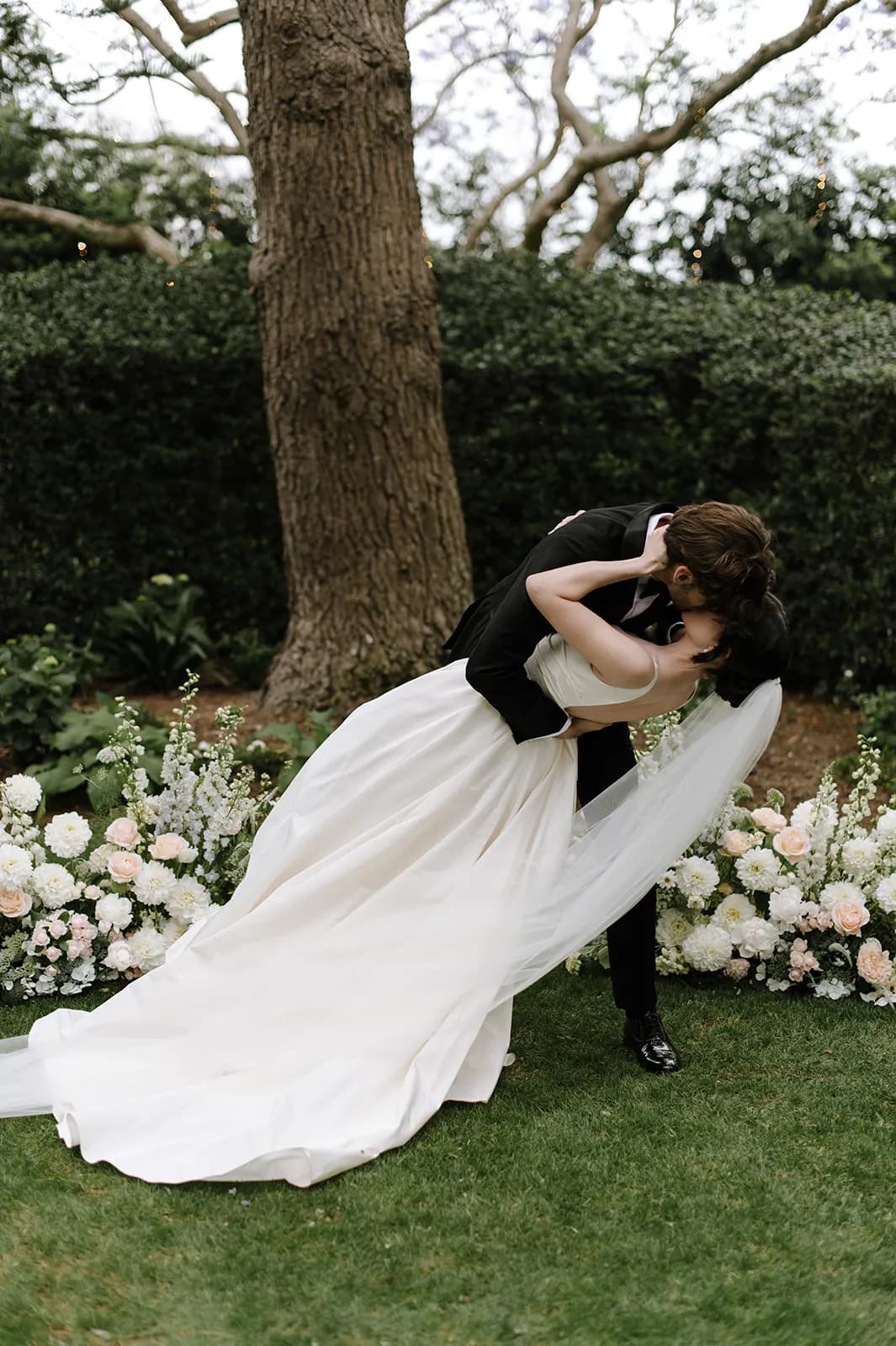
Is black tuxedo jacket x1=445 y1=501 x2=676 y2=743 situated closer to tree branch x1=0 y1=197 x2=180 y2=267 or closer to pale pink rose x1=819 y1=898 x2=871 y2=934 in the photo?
pale pink rose x1=819 y1=898 x2=871 y2=934

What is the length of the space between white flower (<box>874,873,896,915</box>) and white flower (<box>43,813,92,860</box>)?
2.68 m

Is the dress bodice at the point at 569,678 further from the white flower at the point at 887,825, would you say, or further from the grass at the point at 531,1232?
the white flower at the point at 887,825

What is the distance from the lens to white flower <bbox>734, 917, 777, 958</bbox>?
4094 millimetres

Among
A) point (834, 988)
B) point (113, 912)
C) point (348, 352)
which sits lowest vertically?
point (834, 988)

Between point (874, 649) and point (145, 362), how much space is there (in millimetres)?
4538

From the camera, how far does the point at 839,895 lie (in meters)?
4.07

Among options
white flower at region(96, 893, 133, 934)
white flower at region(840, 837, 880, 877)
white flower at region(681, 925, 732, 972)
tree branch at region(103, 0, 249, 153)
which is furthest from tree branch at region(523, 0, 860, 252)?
white flower at region(96, 893, 133, 934)

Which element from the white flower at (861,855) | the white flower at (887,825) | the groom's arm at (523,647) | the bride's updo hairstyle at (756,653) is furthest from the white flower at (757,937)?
the groom's arm at (523,647)

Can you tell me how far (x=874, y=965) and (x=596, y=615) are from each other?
1671 mm

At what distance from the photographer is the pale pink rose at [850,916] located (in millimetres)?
3980

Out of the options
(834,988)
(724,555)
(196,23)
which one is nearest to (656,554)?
(724,555)

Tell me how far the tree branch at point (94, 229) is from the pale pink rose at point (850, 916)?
825cm

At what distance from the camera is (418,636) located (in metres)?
6.07

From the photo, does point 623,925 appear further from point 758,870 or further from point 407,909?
point 758,870
